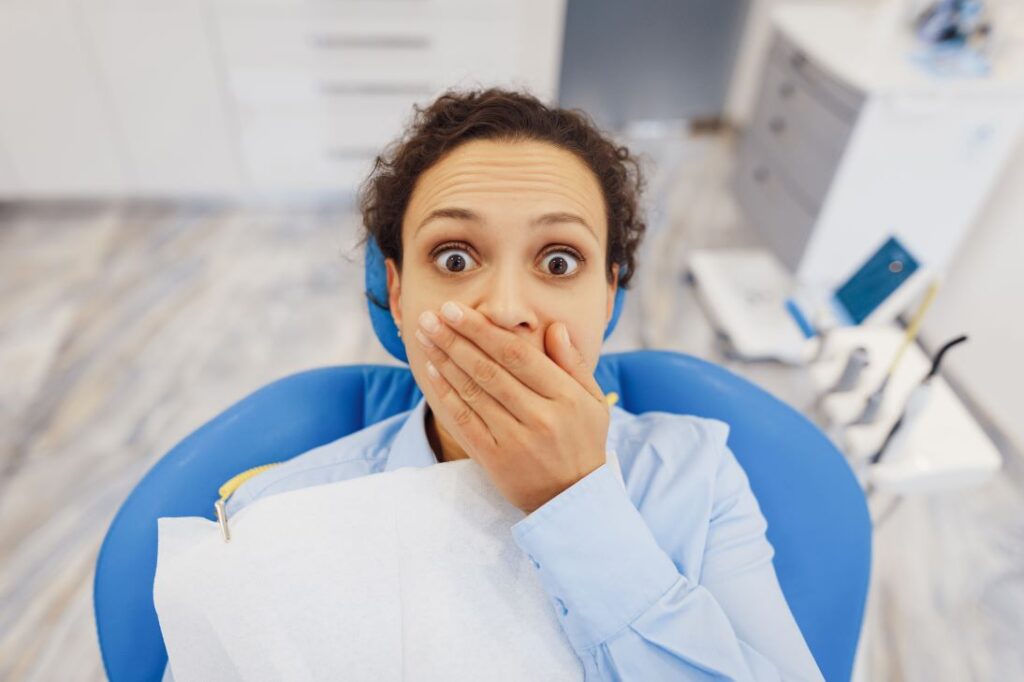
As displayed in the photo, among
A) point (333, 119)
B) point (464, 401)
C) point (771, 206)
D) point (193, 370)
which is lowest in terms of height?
point (193, 370)

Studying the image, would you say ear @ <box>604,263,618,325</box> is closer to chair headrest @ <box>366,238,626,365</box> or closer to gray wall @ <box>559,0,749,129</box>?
chair headrest @ <box>366,238,626,365</box>

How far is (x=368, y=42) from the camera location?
8.03 ft

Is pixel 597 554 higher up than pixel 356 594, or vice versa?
pixel 597 554

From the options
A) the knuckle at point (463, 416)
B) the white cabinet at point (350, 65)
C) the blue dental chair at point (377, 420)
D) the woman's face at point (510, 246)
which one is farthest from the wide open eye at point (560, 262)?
the white cabinet at point (350, 65)

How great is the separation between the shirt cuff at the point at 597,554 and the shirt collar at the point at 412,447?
25 cm

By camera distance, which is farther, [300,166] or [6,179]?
[300,166]

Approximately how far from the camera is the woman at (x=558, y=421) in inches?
25.6

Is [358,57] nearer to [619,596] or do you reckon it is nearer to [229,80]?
[229,80]

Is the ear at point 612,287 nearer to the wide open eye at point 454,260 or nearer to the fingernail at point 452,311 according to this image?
the wide open eye at point 454,260

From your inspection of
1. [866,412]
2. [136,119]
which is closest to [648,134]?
[136,119]

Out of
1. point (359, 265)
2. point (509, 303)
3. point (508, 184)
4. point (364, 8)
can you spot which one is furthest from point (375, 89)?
point (509, 303)

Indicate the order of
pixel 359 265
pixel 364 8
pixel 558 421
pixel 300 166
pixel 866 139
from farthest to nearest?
pixel 300 166, pixel 359 265, pixel 364 8, pixel 866 139, pixel 558 421

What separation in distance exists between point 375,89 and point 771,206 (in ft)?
5.17

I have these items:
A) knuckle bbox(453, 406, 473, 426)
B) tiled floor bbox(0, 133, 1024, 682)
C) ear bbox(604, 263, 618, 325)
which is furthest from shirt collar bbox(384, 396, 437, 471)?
tiled floor bbox(0, 133, 1024, 682)
